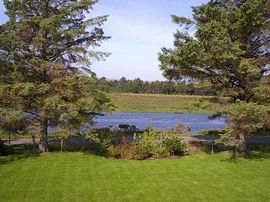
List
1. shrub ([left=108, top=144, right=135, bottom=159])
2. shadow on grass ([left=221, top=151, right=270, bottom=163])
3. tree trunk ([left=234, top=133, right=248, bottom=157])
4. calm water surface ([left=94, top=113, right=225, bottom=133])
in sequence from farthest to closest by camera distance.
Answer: calm water surface ([left=94, top=113, right=225, bottom=133]) < tree trunk ([left=234, top=133, right=248, bottom=157]) < shrub ([left=108, top=144, right=135, bottom=159]) < shadow on grass ([left=221, top=151, right=270, bottom=163])

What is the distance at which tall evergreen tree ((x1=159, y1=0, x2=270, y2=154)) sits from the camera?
63.9ft

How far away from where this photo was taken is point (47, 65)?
20.2 metres

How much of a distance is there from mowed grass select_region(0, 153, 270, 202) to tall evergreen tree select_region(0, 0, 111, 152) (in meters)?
2.50

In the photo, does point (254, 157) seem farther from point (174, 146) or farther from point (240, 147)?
point (174, 146)

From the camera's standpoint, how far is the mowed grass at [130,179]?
1414 cm

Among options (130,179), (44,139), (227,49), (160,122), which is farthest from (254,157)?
(160,122)

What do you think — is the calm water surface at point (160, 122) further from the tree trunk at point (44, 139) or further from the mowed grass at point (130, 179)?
the mowed grass at point (130, 179)

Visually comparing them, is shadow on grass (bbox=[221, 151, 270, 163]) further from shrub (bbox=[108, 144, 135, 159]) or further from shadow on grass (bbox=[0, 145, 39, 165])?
shadow on grass (bbox=[0, 145, 39, 165])

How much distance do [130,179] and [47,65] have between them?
786 cm

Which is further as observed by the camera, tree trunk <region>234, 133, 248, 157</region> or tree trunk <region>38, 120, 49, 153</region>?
tree trunk <region>234, 133, 248, 157</region>

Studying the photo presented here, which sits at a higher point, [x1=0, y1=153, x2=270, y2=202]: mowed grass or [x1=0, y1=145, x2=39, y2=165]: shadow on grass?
[x1=0, y1=145, x2=39, y2=165]: shadow on grass

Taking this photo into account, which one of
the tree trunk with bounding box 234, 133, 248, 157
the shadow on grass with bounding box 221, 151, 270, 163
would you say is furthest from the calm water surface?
the tree trunk with bounding box 234, 133, 248, 157

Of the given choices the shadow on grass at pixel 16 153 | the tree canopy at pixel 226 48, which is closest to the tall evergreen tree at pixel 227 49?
the tree canopy at pixel 226 48

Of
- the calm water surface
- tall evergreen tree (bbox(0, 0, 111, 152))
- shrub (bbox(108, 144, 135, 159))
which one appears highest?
tall evergreen tree (bbox(0, 0, 111, 152))
